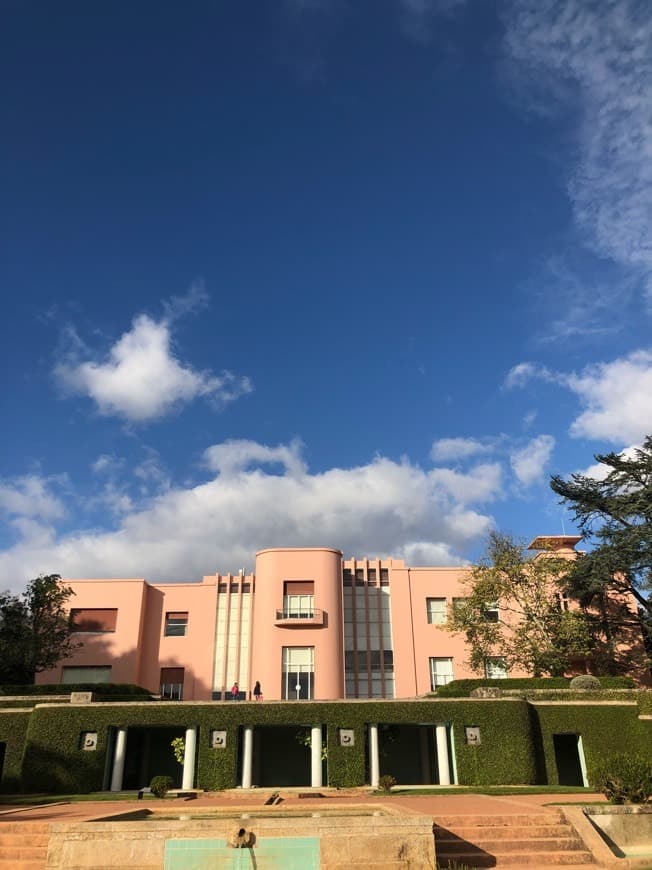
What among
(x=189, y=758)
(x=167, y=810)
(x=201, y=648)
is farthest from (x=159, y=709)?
(x=201, y=648)

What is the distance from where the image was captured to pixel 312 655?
39406 mm

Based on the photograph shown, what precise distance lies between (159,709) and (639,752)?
60.6 ft

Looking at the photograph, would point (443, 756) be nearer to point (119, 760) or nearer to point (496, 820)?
point (119, 760)

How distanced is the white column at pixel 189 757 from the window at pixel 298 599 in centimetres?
1313

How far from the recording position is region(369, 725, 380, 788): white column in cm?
2680

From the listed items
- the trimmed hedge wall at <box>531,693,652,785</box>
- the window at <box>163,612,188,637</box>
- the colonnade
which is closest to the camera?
the colonnade

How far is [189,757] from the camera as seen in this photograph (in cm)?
2695

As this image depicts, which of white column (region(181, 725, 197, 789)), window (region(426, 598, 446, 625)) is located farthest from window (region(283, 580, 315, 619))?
white column (region(181, 725, 197, 789))

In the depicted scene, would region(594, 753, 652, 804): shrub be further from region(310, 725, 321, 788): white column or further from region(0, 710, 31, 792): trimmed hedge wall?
region(0, 710, 31, 792): trimmed hedge wall

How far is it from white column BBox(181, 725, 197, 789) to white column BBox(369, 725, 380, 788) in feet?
22.0

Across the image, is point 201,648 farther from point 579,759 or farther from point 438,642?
point 579,759

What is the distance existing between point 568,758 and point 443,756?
6.45 metres

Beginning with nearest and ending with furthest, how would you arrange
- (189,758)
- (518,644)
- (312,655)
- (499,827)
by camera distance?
(499,827) → (189,758) → (518,644) → (312,655)

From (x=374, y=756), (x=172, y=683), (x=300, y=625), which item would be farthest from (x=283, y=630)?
(x=374, y=756)
